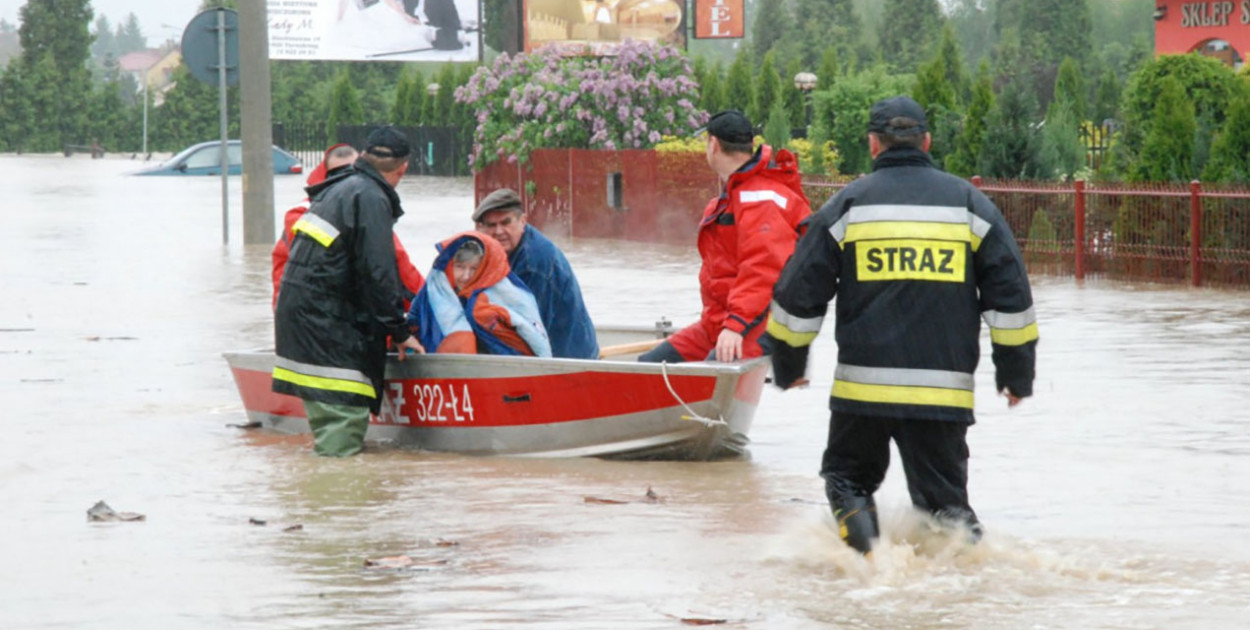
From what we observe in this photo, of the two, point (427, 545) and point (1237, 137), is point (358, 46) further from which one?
point (427, 545)

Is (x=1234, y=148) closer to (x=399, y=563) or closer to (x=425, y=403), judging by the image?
(x=425, y=403)

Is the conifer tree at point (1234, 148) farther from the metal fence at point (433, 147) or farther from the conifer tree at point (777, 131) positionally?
the metal fence at point (433, 147)

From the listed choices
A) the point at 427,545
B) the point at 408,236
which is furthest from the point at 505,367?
the point at 408,236

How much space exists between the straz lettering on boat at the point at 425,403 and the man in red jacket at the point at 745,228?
1.31 metres

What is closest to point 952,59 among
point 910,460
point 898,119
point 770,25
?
point 898,119

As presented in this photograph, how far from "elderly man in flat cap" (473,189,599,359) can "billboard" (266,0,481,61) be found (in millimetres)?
45688

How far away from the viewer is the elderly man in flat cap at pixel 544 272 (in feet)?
32.3

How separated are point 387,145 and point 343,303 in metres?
0.77

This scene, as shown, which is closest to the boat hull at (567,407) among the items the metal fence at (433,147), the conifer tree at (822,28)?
the metal fence at (433,147)

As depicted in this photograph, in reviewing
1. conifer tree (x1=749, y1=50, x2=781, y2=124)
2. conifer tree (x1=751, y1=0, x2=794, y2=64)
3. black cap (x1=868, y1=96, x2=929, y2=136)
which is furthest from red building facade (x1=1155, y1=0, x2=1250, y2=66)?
conifer tree (x1=751, y1=0, x2=794, y2=64)

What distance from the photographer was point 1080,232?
2031cm

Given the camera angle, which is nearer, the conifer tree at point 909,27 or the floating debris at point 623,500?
the floating debris at point 623,500

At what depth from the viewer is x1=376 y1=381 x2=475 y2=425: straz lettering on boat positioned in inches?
381

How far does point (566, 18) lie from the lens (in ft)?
147
